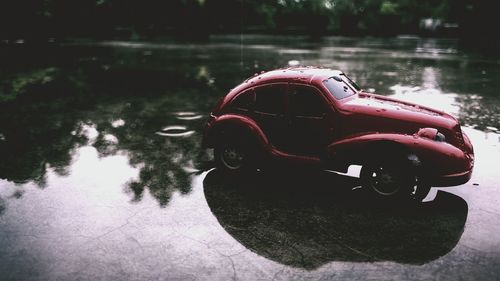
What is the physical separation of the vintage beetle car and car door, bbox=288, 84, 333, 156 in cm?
1

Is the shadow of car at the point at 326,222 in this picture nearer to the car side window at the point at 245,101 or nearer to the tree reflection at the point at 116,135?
the tree reflection at the point at 116,135

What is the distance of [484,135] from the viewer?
27.2 feet

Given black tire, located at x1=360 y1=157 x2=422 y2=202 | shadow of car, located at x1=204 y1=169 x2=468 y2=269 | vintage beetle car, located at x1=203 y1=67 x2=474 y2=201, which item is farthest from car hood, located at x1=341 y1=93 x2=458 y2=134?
shadow of car, located at x1=204 y1=169 x2=468 y2=269

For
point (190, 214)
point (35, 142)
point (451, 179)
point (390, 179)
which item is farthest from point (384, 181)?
point (35, 142)

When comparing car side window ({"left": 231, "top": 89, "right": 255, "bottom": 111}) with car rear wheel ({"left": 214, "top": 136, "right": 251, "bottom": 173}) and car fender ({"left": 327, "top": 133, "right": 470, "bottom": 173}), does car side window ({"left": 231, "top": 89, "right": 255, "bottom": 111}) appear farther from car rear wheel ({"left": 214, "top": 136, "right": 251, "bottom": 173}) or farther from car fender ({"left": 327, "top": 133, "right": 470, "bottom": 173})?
car fender ({"left": 327, "top": 133, "right": 470, "bottom": 173})

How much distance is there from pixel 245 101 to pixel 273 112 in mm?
556

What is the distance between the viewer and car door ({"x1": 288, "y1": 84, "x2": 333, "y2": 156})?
18.4 feet

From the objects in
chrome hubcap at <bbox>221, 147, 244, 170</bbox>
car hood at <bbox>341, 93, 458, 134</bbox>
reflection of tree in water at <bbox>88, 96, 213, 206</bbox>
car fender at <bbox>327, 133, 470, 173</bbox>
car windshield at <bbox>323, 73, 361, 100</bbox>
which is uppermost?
car windshield at <bbox>323, 73, 361, 100</bbox>

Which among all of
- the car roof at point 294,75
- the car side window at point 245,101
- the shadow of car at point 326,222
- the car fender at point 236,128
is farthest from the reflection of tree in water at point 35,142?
the car roof at point 294,75

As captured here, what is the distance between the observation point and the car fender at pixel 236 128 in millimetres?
5980

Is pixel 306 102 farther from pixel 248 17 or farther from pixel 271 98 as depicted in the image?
pixel 248 17

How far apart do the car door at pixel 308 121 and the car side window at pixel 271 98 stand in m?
0.14

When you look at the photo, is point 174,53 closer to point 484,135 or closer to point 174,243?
point 484,135

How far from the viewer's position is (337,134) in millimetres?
5547
